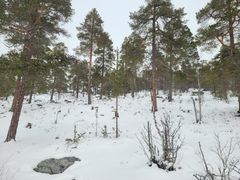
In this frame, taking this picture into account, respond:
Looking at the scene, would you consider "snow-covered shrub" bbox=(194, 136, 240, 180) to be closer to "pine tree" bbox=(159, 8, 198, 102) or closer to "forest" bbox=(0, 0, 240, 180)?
"forest" bbox=(0, 0, 240, 180)

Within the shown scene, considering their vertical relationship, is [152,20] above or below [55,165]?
above

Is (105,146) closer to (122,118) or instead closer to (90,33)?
(122,118)

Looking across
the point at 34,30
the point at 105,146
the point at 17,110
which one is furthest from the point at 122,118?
the point at 34,30

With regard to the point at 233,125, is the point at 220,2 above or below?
above

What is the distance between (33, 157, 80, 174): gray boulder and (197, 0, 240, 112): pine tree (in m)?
10.7

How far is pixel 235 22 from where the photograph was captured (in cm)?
1491

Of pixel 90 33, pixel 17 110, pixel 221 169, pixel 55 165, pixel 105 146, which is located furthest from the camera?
pixel 90 33

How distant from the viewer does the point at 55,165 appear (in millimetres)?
9156

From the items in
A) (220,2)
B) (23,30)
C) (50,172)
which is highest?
(220,2)

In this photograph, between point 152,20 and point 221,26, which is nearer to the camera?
point 221,26

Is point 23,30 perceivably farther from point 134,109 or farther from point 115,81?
point 134,109

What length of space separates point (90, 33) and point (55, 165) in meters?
21.3

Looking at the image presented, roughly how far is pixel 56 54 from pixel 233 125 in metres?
11.8

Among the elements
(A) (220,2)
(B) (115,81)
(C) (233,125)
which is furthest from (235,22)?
(B) (115,81)
